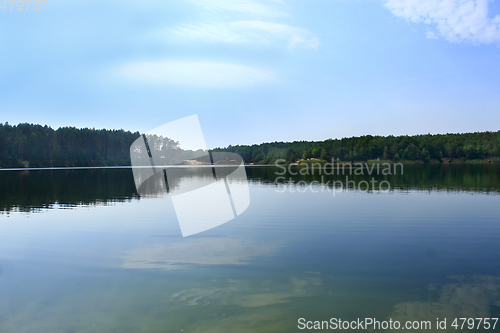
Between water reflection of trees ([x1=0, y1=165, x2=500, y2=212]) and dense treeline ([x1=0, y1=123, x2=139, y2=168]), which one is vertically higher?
dense treeline ([x1=0, y1=123, x2=139, y2=168])

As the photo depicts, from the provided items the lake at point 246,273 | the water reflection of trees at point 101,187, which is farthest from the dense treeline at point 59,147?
the lake at point 246,273

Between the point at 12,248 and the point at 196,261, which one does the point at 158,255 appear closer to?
the point at 196,261

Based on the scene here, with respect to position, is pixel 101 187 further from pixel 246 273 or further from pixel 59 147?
pixel 59 147

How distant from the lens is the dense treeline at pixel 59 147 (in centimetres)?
15875

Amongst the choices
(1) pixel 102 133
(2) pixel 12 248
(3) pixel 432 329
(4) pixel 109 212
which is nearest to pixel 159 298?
(3) pixel 432 329

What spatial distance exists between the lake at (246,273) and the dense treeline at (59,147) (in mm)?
168749

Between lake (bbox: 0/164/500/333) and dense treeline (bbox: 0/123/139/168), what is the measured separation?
169 meters

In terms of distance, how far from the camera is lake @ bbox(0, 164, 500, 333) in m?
7.55

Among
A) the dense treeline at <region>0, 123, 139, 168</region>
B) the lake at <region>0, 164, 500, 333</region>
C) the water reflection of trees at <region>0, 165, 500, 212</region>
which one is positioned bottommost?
the lake at <region>0, 164, 500, 333</region>

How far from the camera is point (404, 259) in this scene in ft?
36.9

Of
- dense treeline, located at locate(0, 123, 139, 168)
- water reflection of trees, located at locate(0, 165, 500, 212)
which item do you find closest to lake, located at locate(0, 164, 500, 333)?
water reflection of trees, located at locate(0, 165, 500, 212)

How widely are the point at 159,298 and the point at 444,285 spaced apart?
23.9 feet

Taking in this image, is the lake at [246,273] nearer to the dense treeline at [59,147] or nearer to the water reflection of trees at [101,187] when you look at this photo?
the water reflection of trees at [101,187]

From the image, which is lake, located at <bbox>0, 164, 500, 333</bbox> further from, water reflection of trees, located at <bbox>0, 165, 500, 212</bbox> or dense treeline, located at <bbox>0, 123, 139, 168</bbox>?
dense treeline, located at <bbox>0, 123, 139, 168</bbox>
